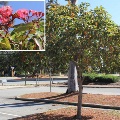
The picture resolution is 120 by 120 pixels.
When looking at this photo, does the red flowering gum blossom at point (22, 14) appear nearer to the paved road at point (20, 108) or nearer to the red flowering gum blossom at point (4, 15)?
the red flowering gum blossom at point (4, 15)

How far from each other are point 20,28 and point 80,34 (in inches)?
183

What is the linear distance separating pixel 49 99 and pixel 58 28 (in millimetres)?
7320

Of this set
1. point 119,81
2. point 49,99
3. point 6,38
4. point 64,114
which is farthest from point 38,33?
point 119,81

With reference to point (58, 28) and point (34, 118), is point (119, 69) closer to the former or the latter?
point (58, 28)

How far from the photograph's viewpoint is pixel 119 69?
877 cm

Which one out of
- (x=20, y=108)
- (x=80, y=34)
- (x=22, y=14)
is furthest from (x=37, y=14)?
(x=20, y=108)

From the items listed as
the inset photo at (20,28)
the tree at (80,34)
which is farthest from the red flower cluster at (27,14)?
the tree at (80,34)

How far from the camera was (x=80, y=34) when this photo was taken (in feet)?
25.6

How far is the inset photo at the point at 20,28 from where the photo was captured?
325 cm

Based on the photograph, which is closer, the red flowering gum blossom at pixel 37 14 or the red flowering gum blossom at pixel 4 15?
the red flowering gum blossom at pixel 4 15

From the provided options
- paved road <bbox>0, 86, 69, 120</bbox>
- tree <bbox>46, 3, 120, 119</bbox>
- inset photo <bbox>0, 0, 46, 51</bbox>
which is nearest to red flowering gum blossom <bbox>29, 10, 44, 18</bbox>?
inset photo <bbox>0, 0, 46, 51</bbox>

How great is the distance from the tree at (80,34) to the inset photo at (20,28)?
148 inches

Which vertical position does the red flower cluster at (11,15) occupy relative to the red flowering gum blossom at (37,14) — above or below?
Result: below

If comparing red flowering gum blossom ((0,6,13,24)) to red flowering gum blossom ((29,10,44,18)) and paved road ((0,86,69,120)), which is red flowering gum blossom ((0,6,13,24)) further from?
paved road ((0,86,69,120))
